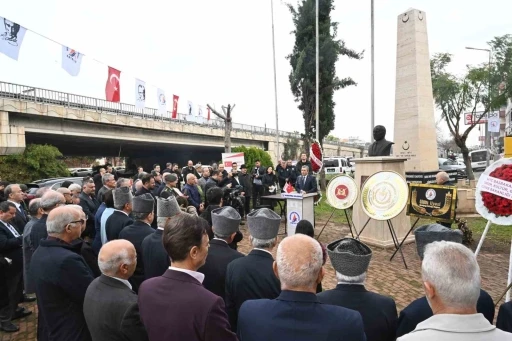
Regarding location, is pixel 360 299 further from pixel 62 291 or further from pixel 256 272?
pixel 62 291

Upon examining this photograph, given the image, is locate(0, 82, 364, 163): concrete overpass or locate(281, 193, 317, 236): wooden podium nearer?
locate(281, 193, 317, 236): wooden podium

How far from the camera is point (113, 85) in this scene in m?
16.8

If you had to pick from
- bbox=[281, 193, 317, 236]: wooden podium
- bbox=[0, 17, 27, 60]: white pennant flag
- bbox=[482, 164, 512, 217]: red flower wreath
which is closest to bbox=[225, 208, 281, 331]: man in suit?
bbox=[482, 164, 512, 217]: red flower wreath

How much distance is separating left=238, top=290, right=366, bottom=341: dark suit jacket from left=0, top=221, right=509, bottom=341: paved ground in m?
3.69

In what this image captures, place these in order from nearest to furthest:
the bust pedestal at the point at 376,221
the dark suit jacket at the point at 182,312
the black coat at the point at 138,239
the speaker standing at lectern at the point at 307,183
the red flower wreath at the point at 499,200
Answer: the dark suit jacket at the point at 182,312, the black coat at the point at 138,239, the red flower wreath at the point at 499,200, the bust pedestal at the point at 376,221, the speaker standing at lectern at the point at 307,183

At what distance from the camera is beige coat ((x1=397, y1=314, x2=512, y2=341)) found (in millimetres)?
1382

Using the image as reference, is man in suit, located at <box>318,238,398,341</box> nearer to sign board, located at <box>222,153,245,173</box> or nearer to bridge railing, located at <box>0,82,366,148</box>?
sign board, located at <box>222,153,245,173</box>

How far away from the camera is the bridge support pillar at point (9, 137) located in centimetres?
1709

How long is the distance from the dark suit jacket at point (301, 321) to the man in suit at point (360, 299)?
0.34 m

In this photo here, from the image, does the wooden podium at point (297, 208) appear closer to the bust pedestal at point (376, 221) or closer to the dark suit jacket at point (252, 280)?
the bust pedestal at point (376, 221)

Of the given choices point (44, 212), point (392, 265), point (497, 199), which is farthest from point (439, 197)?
point (44, 212)

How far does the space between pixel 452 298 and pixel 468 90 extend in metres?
25.2

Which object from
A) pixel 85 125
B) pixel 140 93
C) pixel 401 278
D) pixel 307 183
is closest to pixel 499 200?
pixel 401 278

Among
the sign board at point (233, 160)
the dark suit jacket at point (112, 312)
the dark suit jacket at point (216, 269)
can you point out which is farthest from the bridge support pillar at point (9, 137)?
the dark suit jacket at point (112, 312)
